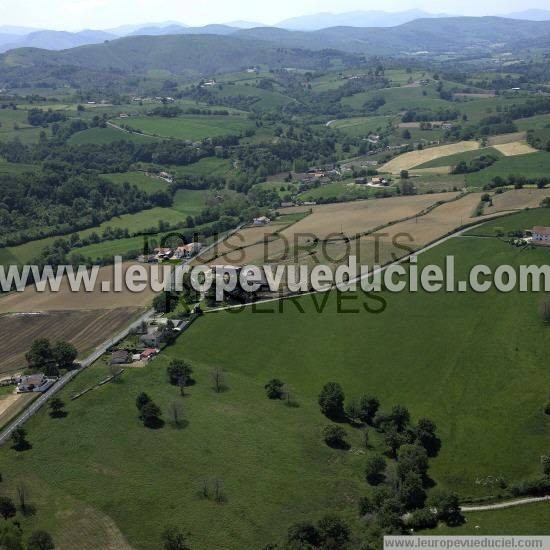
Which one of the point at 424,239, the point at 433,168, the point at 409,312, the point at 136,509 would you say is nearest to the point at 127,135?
the point at 433,168

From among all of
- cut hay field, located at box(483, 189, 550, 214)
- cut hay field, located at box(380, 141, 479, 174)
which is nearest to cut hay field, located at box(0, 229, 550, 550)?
cut hay field, located at box(483, 189, 550, 214)

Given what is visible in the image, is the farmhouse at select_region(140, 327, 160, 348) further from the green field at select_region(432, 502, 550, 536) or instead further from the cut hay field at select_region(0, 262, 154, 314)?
the green field at select_region(432, 502, 550, 536)

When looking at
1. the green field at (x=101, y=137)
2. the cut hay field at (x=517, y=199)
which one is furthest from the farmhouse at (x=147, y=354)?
the green field at (x=101, y=137)

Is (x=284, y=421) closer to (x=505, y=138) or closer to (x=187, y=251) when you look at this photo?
(x=187, y=251)

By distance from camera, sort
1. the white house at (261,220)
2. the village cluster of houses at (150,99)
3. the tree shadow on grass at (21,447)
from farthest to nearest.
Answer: the village cluster of houses at (150,99) → the white house at (261,220) → the tree shadow on grass at (21,447)

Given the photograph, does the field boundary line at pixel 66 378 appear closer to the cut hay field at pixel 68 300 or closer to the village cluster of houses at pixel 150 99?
the cut hay field at pixel 68 300

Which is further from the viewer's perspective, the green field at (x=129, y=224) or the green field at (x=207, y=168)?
the green field at (x=207, y=168)
